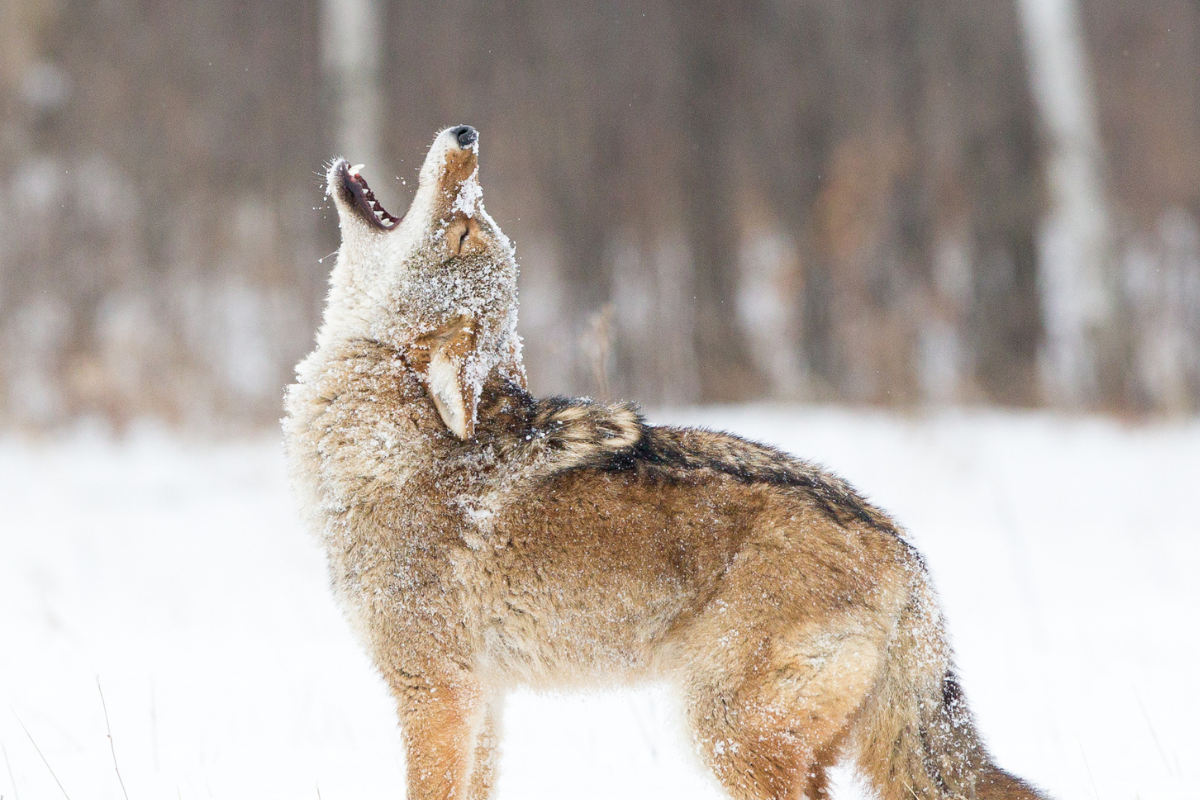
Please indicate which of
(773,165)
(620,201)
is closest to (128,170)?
(620,201)

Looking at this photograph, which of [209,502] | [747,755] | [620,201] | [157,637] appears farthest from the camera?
[620,201]

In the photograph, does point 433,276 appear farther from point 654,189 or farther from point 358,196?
point 654,189

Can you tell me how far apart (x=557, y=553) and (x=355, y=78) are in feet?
30.5

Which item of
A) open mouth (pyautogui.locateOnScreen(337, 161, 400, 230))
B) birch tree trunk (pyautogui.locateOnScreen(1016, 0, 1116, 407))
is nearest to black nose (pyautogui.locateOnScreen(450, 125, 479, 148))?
open mouth (pyautogui.locateOnScreen(337, 161, 400, 230))

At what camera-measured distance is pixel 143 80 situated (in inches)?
474

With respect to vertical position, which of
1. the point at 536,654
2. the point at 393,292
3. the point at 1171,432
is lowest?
the point at 1171,432

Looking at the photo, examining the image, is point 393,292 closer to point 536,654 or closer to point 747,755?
point 536,654

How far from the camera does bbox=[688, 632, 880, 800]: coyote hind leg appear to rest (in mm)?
2691

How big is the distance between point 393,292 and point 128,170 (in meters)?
9.64

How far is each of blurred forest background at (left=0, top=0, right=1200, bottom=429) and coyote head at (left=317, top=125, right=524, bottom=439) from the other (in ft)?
24.7

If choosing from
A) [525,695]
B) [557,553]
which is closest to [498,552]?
[557,553]

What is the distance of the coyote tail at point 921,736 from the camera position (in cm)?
275

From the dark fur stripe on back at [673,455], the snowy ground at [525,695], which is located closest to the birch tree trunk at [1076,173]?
the snowy ground at [525,695]

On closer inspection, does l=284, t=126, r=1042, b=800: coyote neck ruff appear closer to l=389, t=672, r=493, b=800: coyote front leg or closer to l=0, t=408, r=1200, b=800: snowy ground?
l=389, t=672, r=493, b=800: coyote front leg
